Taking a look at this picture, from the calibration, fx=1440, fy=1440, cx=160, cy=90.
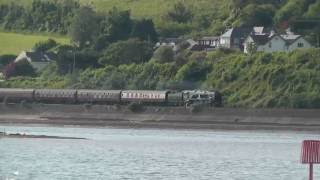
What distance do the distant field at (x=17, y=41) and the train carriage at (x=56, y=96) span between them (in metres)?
47.0

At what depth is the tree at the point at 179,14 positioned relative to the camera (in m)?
169

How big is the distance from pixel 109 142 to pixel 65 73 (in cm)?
6189

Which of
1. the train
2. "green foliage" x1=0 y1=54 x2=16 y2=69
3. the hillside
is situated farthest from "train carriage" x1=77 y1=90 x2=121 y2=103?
the hillside

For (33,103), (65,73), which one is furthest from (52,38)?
(33,103)

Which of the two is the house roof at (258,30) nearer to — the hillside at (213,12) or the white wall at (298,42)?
the hillside at (213,12)

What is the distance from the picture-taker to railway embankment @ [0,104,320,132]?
92875mm

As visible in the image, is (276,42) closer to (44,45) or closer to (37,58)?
(37,58)

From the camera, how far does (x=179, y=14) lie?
170 meters

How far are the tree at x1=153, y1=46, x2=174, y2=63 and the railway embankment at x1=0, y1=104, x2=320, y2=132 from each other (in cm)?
2393

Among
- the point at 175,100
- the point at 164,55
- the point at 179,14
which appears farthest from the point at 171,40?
the point at 175,100

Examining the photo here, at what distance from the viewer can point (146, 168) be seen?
51469mm

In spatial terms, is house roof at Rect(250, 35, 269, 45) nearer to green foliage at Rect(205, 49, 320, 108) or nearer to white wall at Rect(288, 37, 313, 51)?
white wall at Rect(288, 37, 313, 51)

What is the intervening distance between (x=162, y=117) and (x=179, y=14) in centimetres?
7247

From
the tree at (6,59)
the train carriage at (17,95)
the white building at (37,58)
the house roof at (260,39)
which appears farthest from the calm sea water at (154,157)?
the tree at (6,59)
